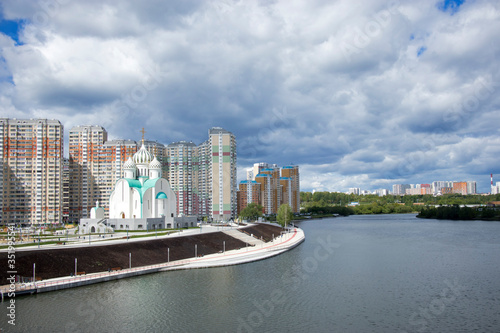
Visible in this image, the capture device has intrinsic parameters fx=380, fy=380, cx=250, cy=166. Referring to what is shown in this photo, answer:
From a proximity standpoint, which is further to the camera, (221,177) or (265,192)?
(265,192)

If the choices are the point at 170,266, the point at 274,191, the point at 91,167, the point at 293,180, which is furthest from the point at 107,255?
the point at 293,180

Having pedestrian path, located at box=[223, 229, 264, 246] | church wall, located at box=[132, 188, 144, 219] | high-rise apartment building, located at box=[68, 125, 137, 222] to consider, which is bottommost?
pedestrian path, located at box=[223, 229, 264, 246]

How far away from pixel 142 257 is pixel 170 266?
3366 mm

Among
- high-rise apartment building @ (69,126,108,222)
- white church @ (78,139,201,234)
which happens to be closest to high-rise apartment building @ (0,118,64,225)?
high-rise apartment building @ (69,126,108,222)

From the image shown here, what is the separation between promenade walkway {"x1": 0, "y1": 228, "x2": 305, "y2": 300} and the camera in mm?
28230

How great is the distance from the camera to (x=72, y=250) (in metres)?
35.7

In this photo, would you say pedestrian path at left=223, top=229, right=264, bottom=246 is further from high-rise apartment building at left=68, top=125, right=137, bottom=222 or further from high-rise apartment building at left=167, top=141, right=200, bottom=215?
high-rise apartment building at left=68, top=125, right=137, bottom=222

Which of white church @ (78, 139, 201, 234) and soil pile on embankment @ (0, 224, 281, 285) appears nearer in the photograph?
soil pile on embankment @ (0, 224, 281, 285)

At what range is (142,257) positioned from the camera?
1543 inches

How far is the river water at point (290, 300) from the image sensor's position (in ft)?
73.7

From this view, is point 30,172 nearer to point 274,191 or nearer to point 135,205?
point 135,205

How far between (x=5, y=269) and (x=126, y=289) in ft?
30.6

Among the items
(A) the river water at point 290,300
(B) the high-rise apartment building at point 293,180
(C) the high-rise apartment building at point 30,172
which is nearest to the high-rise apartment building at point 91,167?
(C) the high-rise apartment building at point 30,172

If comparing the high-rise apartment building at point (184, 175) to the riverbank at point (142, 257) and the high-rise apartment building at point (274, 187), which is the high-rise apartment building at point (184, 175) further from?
the riverbank at point (142, 257)
